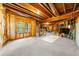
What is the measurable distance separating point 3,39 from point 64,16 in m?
2.04

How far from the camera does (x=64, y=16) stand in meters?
2.35

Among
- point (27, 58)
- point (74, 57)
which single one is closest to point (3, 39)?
point (27, 58)

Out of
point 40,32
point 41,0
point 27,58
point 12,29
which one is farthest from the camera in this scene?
point 40,32

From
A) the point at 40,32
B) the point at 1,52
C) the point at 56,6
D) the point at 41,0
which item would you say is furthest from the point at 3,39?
the point at 40,32

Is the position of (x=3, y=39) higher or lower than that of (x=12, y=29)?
lower

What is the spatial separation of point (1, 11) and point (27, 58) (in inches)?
58.0

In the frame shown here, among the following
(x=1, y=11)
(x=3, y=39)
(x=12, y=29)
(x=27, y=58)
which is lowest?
(x=27, y=58)

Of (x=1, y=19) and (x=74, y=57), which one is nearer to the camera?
(x=74, y=57)

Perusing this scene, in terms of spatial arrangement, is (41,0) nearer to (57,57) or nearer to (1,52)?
(57,57)

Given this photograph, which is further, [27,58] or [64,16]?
[64,16]

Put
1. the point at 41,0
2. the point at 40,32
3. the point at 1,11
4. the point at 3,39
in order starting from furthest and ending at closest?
the point at 40,32 → the point at 3,39 → the point at 1,11 → the point at 41,0

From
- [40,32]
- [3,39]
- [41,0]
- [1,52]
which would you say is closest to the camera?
[41,0]

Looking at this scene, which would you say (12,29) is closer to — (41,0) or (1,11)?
(1,11)

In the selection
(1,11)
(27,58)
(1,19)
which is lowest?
(27,58)
